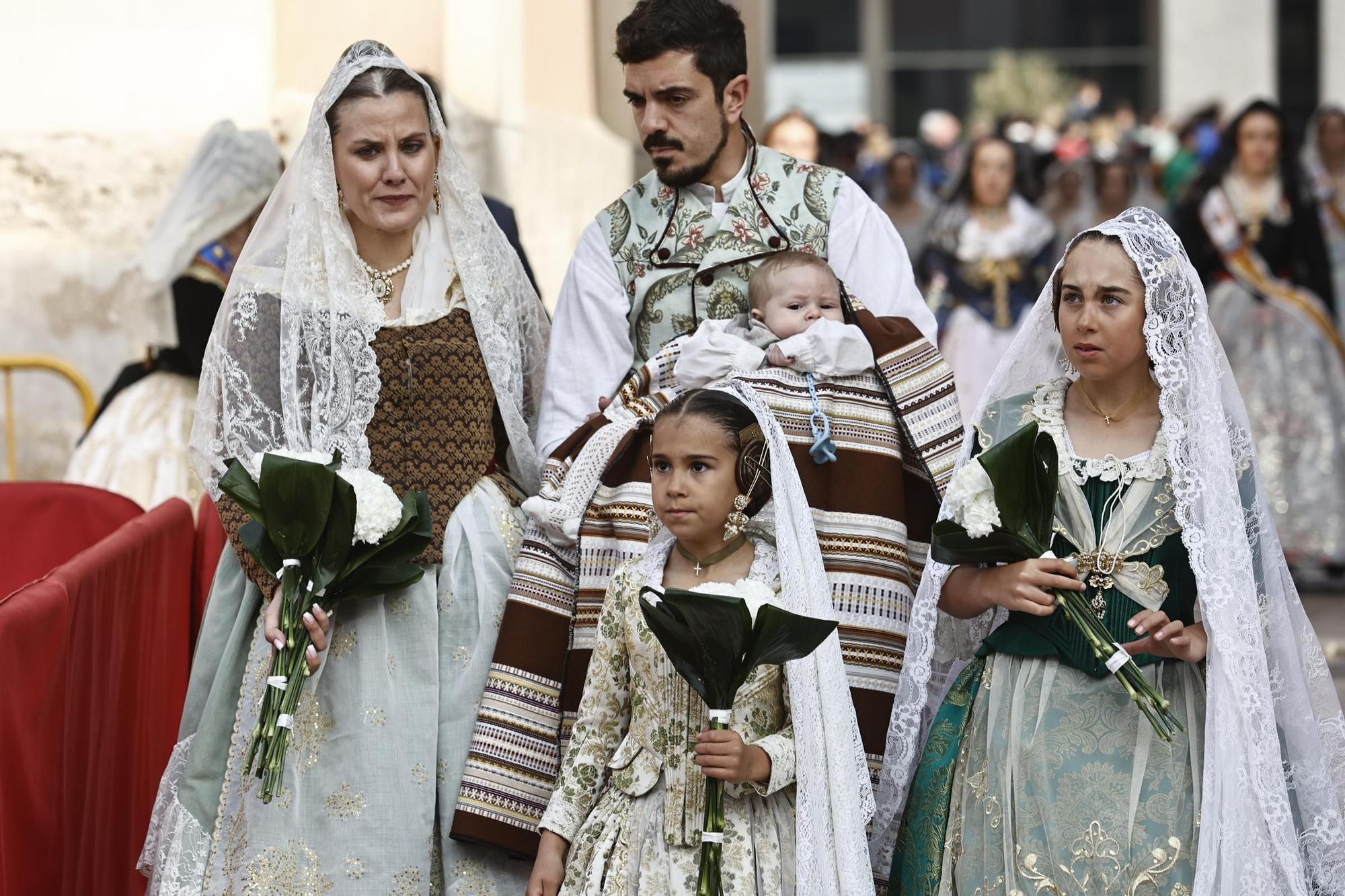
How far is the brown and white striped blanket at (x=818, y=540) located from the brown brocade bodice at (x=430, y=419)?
0.66 ft

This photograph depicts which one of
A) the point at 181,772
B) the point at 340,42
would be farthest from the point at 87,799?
the point at 340,42

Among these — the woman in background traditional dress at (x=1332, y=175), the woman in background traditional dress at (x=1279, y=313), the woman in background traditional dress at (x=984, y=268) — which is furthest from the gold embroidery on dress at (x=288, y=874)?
the woman in background traditional dress at (x=1332, y=175)

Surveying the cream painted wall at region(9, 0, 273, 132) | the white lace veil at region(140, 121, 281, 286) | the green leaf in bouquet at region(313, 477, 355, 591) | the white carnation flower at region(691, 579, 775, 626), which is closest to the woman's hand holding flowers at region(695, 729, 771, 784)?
the white carnation flower at region(691, 579, 775, 626)

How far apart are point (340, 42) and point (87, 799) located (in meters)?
3.79

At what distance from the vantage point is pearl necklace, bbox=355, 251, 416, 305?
4305mm

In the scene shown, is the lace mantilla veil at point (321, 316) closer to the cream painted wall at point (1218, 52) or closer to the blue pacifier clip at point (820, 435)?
the blue pacifier clip at point (820, 435)

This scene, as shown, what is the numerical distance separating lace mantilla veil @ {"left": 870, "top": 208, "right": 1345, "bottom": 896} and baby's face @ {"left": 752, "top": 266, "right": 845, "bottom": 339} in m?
0.64

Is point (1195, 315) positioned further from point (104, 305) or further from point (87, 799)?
point (104, 305)

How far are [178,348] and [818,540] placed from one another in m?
3.08

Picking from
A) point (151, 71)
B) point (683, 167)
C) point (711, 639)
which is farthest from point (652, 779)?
A: point (151, 71)

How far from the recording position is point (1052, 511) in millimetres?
3727

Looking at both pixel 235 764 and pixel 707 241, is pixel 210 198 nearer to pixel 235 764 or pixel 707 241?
pixel 707 241

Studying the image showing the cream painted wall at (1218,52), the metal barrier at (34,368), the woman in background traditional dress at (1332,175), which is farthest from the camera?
the cream painted wall at (1218,52)

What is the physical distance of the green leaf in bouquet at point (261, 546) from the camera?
397 centimetres
